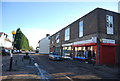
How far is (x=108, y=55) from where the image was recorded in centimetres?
1733

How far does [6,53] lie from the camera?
105ft

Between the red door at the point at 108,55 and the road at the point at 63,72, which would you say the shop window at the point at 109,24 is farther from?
the road at the point at 63,72

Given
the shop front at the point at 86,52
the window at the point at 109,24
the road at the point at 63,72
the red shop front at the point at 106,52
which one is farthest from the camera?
the window at the point at 109,24

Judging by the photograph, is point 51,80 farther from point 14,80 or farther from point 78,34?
point 78,34

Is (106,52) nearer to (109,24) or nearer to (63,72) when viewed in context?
(109,24)

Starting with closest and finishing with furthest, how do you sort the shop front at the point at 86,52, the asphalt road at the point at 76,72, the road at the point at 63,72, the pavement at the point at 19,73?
the pavement at the point at 19,73 → the road at the point at 63,72 → the asphalt road at the point at 76,72 → the shop front at the point at 86,52

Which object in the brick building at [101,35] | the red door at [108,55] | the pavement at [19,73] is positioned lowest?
the pavement at [19,73]

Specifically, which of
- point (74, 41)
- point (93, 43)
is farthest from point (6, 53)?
point (93, 43)

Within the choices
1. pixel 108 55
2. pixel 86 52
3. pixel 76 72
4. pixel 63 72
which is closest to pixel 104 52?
pixel 108 55

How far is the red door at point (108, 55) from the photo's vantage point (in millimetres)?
16705

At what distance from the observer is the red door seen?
16.7 meters

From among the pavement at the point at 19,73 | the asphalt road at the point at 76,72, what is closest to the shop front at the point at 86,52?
the asphalt road at the point at 76,72

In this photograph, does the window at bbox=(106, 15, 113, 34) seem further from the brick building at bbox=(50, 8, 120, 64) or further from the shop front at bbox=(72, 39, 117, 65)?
the shop front at bbox=(72, 39, 117, 65)

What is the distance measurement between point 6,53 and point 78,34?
22388 mm
